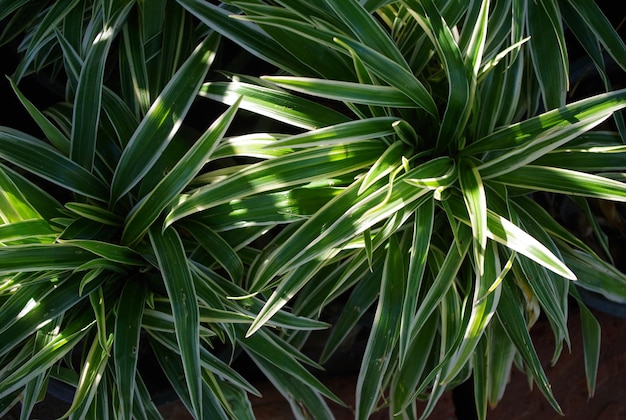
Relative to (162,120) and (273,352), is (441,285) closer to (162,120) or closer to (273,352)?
(273,352)

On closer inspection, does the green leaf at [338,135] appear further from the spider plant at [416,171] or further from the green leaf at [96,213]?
the green leaf at [96,213]

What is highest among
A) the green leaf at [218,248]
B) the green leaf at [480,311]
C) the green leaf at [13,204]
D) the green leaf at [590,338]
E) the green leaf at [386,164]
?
the green leaf at [13,204]

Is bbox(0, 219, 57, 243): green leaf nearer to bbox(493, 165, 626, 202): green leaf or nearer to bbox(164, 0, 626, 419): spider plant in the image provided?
bbox(164, 0, 626, 419): spider plant

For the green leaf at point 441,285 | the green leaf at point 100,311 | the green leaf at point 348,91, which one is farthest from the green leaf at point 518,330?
the green leaf at point 100,311

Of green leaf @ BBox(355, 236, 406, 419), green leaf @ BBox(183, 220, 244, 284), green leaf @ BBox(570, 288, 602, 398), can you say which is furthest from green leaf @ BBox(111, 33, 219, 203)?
green leaf @ BBox(570, 288, 602, 398)

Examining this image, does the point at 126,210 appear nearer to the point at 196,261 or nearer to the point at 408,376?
the point at 196,261

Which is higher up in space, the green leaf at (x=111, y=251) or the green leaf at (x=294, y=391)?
the green leaf at (x=111, y=251)
